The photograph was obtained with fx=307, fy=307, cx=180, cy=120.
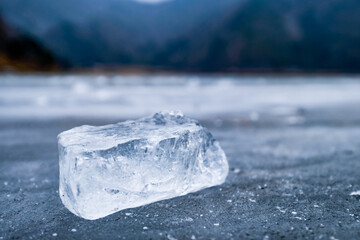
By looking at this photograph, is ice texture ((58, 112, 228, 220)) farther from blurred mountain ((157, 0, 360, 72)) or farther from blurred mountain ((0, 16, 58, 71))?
blurred mountain ((157, 0, 360, 72))

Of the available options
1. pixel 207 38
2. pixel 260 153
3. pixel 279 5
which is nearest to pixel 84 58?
pixel 207 38

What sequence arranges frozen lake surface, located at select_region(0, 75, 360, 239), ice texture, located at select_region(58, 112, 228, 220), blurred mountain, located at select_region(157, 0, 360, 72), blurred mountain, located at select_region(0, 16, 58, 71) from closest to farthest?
frozen lake surface, located at select_region(0, 75, 360, 239) → ice texture, located at select_region(58, 112, 228, 220) → blurred mountain, located at select_region(0, 16, 58, 71) → blurred mountain, located at select_region(157, 0, 360, 72)

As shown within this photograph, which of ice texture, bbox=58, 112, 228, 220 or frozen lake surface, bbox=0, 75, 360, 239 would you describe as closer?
frozen lake surface, bbox=0, 75, 360, 239

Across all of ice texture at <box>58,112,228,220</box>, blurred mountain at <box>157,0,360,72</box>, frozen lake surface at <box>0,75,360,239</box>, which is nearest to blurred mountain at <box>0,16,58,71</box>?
blurred mountain at <box>157,0,360,72</box>

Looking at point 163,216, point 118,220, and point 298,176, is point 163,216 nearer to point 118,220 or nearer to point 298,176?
point 118,220

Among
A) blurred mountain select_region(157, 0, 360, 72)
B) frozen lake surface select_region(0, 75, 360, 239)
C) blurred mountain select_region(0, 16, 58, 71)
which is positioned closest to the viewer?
frozen lake surface select_region(0, 75, 360, 239)

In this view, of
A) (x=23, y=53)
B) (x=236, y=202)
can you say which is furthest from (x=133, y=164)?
(x=23, y=53)

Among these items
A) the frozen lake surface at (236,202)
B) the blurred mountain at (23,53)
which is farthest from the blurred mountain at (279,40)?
the frozen lake surface at (236,202)
